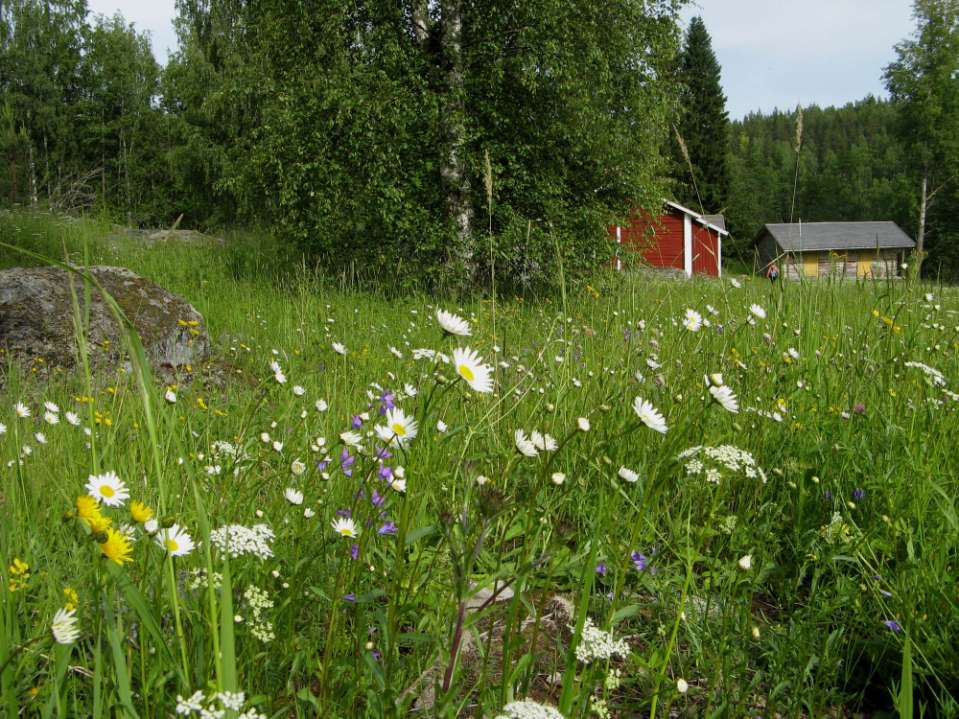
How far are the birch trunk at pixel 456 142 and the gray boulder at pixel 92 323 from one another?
14.8 ft

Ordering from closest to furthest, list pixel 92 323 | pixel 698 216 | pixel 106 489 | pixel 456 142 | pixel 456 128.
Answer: pixel 106 489, pixel 698 216, pixel 92 323, pixel 456 128, pixel 456 142

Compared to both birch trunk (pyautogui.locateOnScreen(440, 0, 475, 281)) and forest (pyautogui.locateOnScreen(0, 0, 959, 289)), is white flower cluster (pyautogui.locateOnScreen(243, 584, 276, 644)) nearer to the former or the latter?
forest (pyautogui.locateOnScreen(0, 0, 959, 289))

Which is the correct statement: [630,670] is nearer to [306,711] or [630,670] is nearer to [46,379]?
[306,711]

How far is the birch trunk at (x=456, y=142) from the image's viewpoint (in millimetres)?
8627

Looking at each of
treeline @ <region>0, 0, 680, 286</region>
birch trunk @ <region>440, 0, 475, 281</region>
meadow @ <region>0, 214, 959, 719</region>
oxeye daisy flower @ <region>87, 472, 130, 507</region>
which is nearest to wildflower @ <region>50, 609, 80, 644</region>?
meadow @ <region>0, 214, 959, 719</region>

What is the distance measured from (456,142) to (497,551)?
296 inches

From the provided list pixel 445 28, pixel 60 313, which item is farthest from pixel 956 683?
pixel 445 28

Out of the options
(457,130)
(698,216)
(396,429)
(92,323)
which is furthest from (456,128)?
(396,429)

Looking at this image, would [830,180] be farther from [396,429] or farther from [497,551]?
[396,429]

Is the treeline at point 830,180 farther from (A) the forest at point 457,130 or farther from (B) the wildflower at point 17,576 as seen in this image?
(B) the wildflower at point 17,576

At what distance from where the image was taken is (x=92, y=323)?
4152 mm

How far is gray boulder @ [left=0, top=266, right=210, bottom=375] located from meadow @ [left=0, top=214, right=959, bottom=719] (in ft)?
3.12

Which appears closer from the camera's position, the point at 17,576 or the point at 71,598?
the point at 71,598

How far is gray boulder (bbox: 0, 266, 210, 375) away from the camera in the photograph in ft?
12.8
